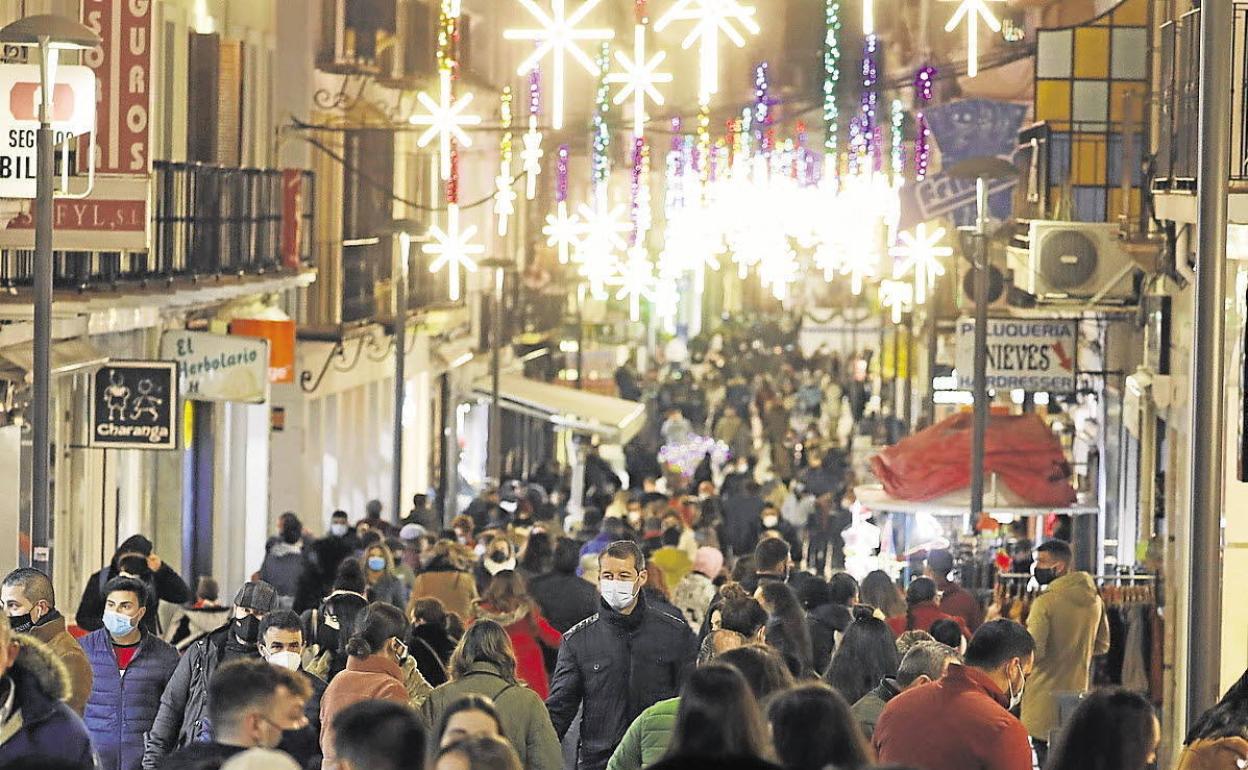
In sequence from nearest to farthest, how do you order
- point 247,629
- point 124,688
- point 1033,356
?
point 247,629
point 124,688
point 1033,356

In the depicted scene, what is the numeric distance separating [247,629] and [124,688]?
0.62 m

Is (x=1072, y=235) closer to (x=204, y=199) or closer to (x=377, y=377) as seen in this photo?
(x=204, y=199)

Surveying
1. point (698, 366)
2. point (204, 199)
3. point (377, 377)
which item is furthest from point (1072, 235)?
point (698, 366)

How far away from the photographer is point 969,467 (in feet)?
80.1

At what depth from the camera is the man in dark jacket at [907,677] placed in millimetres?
11383

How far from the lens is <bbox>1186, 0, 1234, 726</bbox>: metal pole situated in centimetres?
1273

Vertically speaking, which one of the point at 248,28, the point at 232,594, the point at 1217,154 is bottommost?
the point at 232,594

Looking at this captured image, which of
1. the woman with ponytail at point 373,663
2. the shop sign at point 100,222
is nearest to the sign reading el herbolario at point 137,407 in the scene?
the shop sign at point 100,222

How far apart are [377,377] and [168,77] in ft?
44.1

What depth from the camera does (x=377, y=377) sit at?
40281 millimetres

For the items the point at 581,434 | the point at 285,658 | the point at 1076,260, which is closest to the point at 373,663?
the point at 285,658

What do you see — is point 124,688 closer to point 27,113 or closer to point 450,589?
point 450,589

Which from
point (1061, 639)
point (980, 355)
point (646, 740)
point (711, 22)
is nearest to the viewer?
point (646, 740)

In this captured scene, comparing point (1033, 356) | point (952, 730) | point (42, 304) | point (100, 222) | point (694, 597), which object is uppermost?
point (100, 222)
